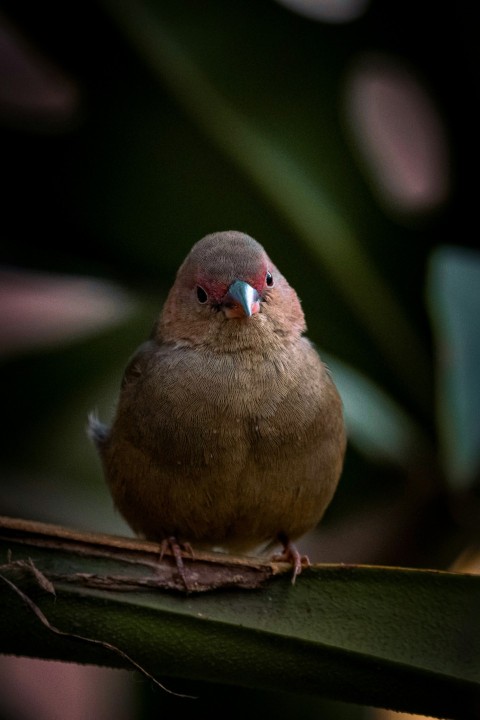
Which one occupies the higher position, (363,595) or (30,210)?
(30,210)

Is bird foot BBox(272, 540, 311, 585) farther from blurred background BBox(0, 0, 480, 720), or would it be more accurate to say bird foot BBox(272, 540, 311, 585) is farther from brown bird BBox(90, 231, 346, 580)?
blurred background BBox(0, 0, 480, 720)

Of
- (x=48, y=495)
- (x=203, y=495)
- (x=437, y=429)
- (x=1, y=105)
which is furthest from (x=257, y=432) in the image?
(x=1, y=105)

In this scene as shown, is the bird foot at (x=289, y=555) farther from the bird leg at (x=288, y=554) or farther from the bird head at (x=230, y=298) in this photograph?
the bird head at (x=230, y=298)

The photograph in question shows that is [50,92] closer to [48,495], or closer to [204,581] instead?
[48,495]

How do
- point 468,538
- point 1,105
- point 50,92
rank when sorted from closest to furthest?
point 468,538 → point 1,105 → point 50,92

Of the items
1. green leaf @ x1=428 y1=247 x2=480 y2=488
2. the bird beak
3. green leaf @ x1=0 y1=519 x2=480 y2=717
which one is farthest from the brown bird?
green leaf @ x1=0 y1=519 x2=480 y2=717

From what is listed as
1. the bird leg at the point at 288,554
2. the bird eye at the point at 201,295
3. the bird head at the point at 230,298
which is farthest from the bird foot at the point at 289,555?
the bird eye at the point at 201,295

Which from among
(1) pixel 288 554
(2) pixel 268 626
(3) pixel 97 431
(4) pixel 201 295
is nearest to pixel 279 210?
(4) pixel 201 295

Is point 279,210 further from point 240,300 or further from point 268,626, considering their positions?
point 268,626
